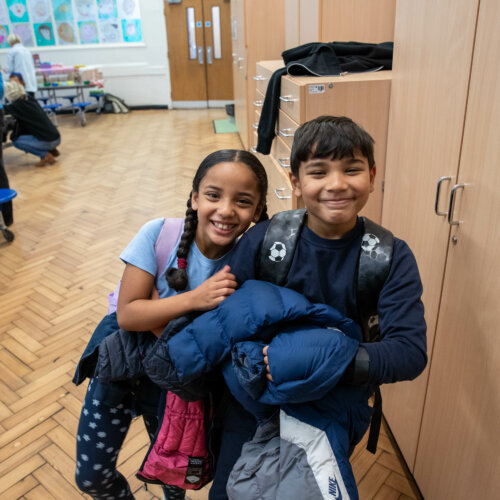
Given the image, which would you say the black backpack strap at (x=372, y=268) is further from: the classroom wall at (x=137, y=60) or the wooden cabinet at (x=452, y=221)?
the classroom wall at (x=137, y=60)

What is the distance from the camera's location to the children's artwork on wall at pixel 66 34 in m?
10.0

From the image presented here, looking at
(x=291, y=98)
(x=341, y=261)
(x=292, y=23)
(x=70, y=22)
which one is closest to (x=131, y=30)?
(x=70, y=22)

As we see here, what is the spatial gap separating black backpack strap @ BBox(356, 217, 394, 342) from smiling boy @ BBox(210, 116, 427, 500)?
1 centimetres

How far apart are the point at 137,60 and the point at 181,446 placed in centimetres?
1047

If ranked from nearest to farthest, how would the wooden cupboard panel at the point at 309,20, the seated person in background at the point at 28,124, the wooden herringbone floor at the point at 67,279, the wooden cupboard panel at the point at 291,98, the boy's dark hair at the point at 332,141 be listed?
the boy's dark hair at the point at 332,141
the wooden herringbone floor at the point at 67,279
the wooden cupboard panel at the point at 291,98
the wooden cupboard panel at the point at 309,20
the seated person in background at the point at 28,124

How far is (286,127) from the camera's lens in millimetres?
2717

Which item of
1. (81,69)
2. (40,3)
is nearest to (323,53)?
(81,69)

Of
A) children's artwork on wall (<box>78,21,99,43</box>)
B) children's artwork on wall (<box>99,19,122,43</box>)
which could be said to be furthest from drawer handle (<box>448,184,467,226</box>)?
children's artwork on wall (<box>78,21,99,43</box>)

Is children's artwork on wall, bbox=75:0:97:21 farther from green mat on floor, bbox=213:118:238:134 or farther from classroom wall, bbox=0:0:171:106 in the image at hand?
green mat on floor, bbox=213:118:238:134

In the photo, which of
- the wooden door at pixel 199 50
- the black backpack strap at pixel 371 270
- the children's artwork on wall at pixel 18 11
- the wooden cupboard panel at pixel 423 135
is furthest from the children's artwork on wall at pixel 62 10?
the black backpack strap at pixel 371 270

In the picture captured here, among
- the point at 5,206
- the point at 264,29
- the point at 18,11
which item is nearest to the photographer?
the point at 5,206

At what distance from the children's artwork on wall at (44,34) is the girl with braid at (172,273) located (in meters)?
10.4

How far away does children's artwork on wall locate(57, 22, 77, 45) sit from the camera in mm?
10012

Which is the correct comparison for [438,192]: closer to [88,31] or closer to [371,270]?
[371,270]
